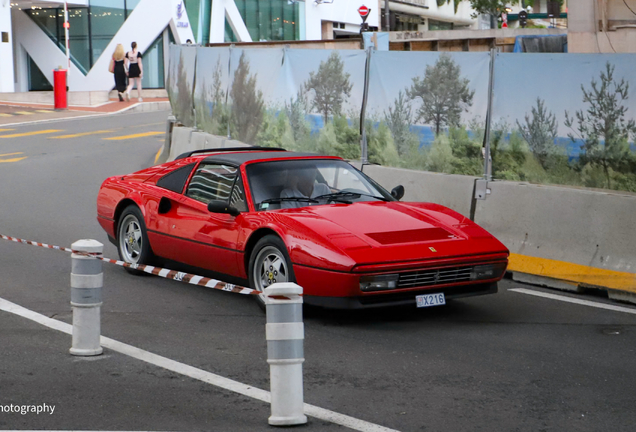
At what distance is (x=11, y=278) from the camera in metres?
9.40

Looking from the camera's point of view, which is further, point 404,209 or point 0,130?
point 0,130

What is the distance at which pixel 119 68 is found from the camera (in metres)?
36.6

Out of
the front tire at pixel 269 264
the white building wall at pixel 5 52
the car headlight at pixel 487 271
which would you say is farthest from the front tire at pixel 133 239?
the white building wall at pixel 5 52

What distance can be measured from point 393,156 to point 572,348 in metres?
5.58

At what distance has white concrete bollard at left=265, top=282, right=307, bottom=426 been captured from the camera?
5.05 m

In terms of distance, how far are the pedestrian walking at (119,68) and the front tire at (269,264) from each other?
1162 inches

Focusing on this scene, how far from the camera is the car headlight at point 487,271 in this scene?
304 inches

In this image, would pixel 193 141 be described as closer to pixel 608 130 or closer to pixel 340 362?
pixel 608 130

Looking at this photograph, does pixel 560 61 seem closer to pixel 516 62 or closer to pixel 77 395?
pixel 516 62

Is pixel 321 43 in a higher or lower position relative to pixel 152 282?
higher

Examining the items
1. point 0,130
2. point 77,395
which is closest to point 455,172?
point 77,395

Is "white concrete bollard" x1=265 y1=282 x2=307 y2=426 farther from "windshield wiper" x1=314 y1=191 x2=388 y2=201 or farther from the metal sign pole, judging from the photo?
the metal sign pole

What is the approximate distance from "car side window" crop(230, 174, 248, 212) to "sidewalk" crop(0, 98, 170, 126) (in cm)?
2165

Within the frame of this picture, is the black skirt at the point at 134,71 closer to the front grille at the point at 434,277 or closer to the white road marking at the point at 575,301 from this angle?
the white road marking at the point at 575,301
